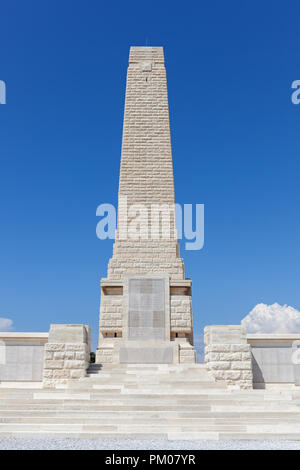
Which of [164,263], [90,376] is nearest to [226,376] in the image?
[90,376]

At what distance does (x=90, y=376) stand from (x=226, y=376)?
4111mm

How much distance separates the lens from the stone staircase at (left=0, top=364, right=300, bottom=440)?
9.75 metres

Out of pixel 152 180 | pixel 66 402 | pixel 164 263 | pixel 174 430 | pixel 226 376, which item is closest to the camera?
pixel 174 430

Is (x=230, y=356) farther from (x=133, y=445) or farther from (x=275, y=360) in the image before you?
(x=133, y=445)

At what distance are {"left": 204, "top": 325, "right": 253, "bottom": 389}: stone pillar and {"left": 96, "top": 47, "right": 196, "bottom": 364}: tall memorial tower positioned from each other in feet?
7.61

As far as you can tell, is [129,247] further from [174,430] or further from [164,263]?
[174,430]

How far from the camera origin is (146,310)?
54.3ft

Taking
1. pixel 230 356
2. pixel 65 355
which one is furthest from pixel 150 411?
pixel 65 355

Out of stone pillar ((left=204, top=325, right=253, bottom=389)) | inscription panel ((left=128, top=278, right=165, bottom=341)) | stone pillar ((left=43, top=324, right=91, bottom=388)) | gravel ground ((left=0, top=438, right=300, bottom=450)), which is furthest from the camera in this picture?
inscription panel ((left=128, top=278, right=165, bottom=341))

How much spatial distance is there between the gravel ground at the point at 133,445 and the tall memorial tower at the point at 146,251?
5.96 m

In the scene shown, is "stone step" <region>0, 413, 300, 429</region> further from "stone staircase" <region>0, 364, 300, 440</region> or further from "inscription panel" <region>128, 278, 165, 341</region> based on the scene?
"inscription panel" <region>128, 278, 165, 341</region>

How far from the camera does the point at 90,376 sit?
13.1m

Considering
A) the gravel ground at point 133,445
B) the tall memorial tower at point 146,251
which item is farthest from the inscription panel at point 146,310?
the gravel ground at point 133,445

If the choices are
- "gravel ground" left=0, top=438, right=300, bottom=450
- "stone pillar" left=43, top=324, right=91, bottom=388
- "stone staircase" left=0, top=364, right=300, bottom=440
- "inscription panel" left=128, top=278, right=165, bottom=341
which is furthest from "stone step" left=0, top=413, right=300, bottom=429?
"inscription panel" left=128, top=278, right=165, bottom=341
